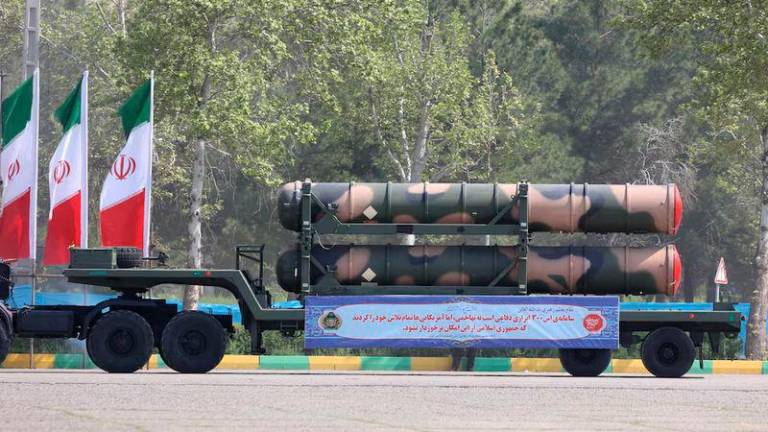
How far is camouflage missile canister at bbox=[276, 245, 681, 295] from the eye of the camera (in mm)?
23234

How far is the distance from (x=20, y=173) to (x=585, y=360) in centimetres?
1091

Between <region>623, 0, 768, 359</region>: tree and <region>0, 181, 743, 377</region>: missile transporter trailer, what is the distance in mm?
10824

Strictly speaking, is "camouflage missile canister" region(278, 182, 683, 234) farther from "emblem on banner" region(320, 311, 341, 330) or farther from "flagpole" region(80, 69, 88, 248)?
"flagpole" region(80, 69, 88, 248)

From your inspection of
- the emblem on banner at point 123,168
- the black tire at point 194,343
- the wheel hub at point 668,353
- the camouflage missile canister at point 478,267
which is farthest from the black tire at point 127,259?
the wheel hub at point 668,353

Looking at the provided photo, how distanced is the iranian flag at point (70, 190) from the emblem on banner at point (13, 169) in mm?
607

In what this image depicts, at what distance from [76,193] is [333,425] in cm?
1442

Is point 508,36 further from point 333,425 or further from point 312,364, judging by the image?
point 333,425

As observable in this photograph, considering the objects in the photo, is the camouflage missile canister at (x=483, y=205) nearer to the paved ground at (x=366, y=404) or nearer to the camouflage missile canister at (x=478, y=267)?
the camouflage missile canister at (x=478, y=267)

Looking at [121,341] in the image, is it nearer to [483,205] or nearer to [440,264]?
[440,264]

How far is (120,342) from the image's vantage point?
22547 millimetres

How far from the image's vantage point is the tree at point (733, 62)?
32969 millimetres

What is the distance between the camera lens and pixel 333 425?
45.8ft

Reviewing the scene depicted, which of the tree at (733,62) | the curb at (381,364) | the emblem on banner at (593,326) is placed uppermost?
the tree at (733,62)

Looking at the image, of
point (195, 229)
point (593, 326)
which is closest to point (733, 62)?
point (195, 229)
